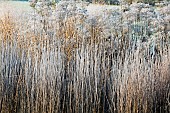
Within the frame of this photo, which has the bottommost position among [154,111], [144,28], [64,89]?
[154,111]

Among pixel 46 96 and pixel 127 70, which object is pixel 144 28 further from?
pixel 46 96

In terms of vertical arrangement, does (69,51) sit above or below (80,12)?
below

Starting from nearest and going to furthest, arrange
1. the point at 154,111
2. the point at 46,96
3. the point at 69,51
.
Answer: the point at 46,96, the point at 154,111, the point at 69,51

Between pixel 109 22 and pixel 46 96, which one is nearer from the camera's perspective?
pixel 46 96

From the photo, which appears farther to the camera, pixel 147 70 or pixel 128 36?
pixel 128 36

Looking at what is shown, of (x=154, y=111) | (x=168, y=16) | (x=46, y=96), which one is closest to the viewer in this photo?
(x=46, y=96)

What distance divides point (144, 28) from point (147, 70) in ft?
4.97

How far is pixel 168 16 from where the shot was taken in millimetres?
5125

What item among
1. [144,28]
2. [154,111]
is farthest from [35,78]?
[144,28]

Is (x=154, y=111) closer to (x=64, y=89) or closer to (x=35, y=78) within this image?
(x=64, y=89)

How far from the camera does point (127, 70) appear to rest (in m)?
3.54

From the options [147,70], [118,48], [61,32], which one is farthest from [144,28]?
[147,70]

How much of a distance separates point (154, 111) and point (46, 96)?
99 cm

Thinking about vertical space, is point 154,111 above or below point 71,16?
below
